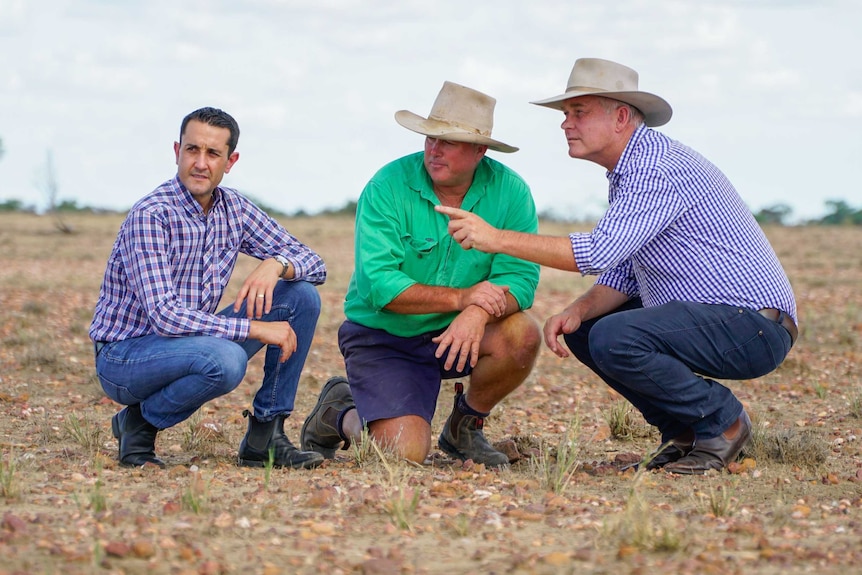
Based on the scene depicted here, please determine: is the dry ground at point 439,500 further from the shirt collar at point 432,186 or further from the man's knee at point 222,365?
the shirt collar at point 432,186

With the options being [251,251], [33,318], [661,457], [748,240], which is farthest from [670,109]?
[33,318]

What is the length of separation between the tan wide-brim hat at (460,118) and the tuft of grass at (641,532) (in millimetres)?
2294

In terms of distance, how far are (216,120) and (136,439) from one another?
5.21ft

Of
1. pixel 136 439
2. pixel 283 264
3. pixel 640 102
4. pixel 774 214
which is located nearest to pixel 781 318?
pixel 640 102

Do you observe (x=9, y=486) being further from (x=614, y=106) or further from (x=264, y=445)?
(x=614, y=106)

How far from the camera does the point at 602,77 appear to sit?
221 inches

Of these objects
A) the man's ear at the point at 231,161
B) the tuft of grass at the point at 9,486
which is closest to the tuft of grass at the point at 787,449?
the man's ear at the point at 231,161

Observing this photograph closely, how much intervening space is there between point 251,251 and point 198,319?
732 mm

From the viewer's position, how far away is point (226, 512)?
168 inches

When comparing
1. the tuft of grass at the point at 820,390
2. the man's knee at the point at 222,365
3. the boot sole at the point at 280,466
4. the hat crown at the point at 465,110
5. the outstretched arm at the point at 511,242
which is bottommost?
the boot sole at the point at 280,466

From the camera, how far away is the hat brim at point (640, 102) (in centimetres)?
560

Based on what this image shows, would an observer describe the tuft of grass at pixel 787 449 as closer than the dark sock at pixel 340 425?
Result: Yes

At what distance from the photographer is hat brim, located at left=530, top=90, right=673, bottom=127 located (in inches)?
220

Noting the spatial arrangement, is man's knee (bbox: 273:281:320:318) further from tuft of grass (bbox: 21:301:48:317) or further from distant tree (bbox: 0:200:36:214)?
distant tree (bbox: 0:200:36:214)
